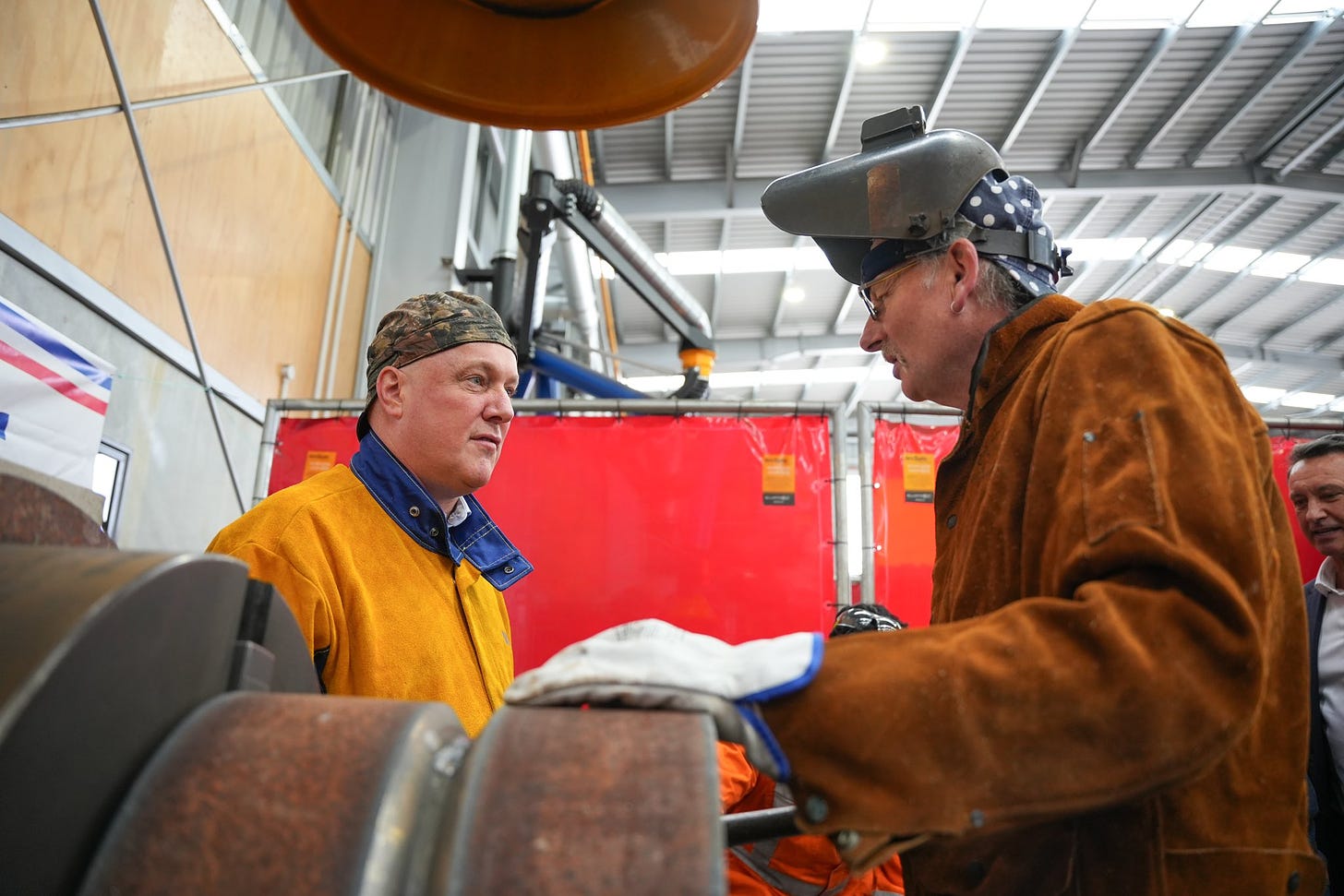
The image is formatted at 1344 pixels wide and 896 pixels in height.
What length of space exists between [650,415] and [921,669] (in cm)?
257

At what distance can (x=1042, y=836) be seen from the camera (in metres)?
0.95

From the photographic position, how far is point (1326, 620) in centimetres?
289

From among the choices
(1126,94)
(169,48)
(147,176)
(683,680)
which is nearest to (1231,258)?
(1126,94)

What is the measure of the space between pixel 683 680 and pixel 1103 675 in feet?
1.18

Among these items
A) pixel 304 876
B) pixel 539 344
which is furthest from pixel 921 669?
pixel 539 344

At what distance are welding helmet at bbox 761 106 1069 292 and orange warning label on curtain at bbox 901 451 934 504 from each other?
184 cm

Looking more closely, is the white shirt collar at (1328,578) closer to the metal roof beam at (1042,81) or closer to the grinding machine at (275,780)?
the grinding machine at (275,780)

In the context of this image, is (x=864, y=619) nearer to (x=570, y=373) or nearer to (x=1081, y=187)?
(x=570, y=373)

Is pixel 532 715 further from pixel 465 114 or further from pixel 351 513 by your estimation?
pixel 351 513

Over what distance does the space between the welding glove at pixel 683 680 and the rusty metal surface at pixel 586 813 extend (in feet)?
0.20

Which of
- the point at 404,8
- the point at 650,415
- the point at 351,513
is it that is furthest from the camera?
the point at 650,415

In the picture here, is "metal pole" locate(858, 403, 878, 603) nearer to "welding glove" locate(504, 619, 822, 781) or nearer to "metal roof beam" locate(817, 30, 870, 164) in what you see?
"welding glove" locate(504, 619, 822, 781)

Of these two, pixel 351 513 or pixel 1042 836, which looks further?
pixel 351 513

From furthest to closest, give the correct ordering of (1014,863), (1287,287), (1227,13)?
(1287,287)
(1227,13)
(1014,863)
